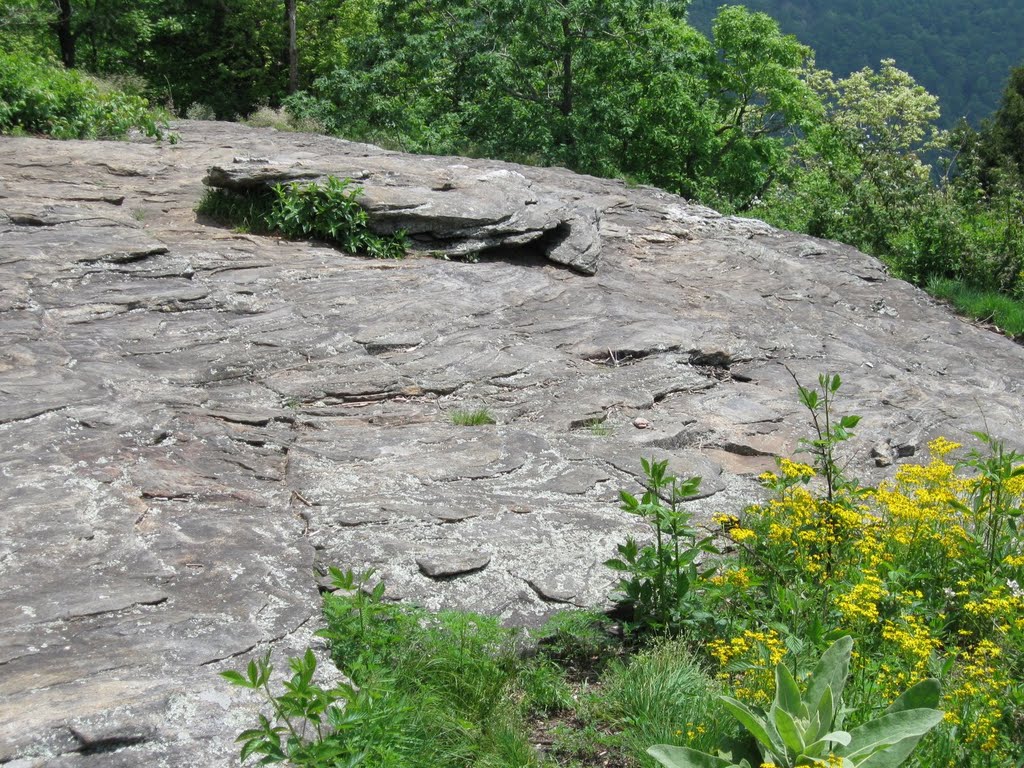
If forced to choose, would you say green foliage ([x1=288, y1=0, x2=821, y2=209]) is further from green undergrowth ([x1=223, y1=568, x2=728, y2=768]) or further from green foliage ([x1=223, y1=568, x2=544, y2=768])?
green foliage ([x1=223, y1=568, x2=544, y2=768])

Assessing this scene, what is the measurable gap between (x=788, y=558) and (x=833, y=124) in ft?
70.8

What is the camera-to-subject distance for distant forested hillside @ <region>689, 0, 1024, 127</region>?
47.5m

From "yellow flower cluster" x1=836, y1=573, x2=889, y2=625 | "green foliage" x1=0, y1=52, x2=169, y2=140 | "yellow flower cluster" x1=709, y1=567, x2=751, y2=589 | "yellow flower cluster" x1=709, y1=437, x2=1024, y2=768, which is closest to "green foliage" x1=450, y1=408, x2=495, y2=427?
"yellow flower cluster" x1=709, y1=437, x2=1024, y2=768

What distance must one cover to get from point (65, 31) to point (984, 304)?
22.3 meters

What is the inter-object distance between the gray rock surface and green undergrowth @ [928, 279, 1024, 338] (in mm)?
1296

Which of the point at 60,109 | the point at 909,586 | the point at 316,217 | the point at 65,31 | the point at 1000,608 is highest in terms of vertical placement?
the point at 65,31

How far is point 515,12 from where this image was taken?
17984 mm

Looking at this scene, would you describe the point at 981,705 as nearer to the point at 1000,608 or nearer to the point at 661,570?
the point at 1000,608

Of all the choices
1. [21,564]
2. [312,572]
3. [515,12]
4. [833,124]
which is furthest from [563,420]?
[833,124]

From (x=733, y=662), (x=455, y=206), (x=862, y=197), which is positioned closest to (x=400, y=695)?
(x=733, y=662)

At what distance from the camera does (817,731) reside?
3082 mm

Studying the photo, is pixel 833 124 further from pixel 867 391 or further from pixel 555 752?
pixel 555 752

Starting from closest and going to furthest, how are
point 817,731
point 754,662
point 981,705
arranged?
1. point 817,731
2. point 981,705
3. point 754,662

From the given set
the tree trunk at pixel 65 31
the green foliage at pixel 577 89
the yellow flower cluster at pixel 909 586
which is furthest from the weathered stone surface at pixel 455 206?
the tree trunk at pixel 65 31
